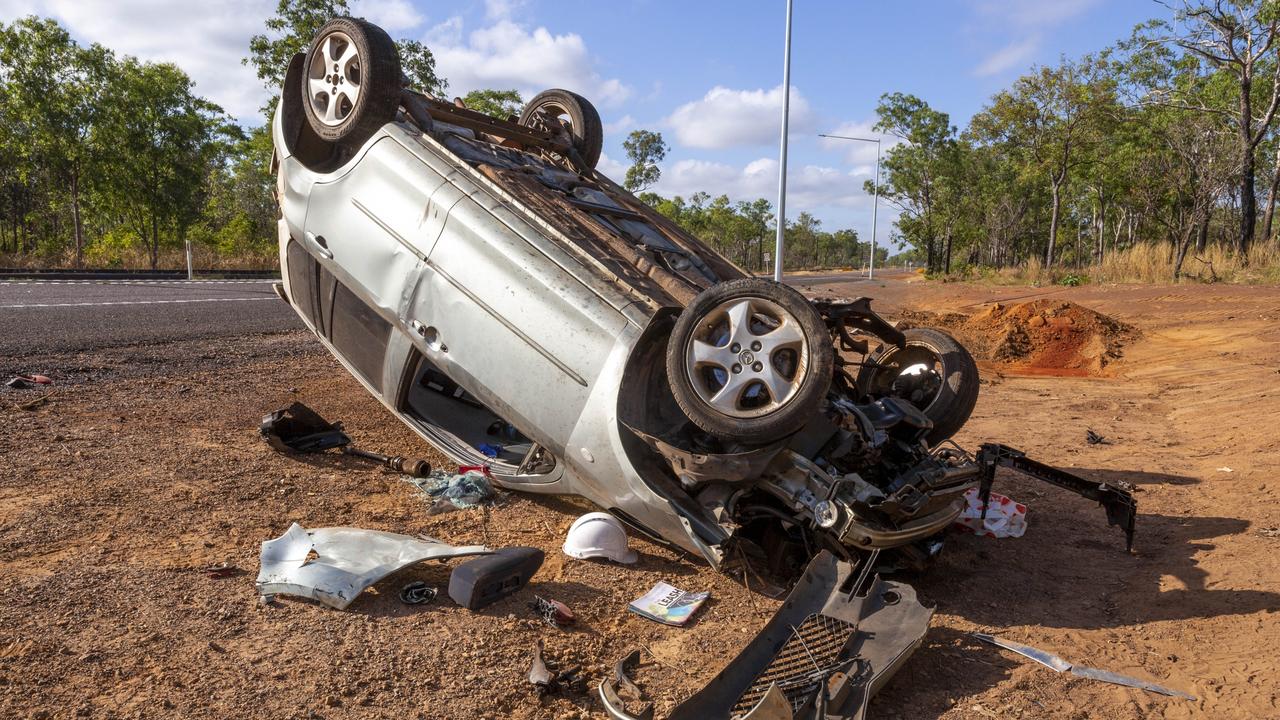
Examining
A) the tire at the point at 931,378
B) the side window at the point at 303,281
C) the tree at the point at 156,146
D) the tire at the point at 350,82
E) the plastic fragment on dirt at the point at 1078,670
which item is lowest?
the plastic fragment on dirt at the point at 1078,670

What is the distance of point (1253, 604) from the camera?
3379 millimetres

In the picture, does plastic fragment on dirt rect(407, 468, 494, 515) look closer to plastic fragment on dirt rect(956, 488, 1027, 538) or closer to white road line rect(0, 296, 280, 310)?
plastic fragment on dirt rect(956, 488, 1027, 538)

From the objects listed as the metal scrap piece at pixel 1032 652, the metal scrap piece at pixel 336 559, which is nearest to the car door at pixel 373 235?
the metal scrap piece at pixel 336 559

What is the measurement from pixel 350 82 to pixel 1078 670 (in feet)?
14.2

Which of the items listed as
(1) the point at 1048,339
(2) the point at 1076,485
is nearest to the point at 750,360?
(2) the point at 1076,485

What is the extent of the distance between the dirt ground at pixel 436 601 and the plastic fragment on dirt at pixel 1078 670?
57mm

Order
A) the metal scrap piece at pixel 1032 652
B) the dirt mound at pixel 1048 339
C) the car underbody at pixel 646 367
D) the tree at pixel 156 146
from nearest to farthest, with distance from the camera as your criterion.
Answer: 1. the metal scrap piece at pixel 1032 652
2. the car underbody at pixel 646 367
3. the dirt mound at pixel 1048 339
4. the tree at pixel 156 146

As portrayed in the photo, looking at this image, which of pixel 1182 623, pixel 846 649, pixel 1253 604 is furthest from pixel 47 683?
pixel 1253 604

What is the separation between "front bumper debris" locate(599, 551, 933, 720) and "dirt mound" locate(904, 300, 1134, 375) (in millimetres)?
8913

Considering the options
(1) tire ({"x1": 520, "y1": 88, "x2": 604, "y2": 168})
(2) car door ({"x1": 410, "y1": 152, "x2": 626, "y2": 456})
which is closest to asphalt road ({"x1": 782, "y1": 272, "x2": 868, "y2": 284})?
(1) tire ({"x1": 520, "y1": 88, "x2": 604, "y2": 168})

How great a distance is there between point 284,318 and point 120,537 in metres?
8.22

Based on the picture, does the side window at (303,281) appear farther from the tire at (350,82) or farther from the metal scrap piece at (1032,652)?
the metal scrap piece at (1032,652)

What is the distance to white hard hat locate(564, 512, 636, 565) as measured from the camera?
3.59 metres

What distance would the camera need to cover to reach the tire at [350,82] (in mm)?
4070
